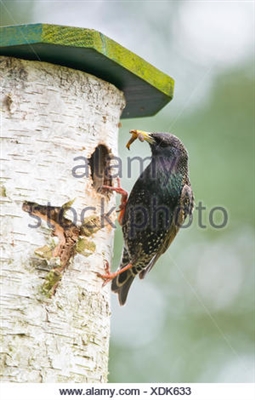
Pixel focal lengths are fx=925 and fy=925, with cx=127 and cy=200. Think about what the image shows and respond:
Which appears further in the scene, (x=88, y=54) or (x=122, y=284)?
(x=122, y=284)

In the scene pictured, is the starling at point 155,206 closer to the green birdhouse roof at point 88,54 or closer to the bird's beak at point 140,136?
the bird's beak at point 140,136

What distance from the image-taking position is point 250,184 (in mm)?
6992

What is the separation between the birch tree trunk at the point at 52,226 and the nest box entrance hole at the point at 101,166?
0.04ft

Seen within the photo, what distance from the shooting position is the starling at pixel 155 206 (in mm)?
4887

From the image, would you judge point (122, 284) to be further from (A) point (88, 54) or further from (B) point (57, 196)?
(A) point (88, 54)

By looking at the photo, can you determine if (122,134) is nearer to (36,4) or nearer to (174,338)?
(36,4)

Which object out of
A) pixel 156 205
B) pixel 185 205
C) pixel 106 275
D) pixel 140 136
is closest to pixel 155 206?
pixel 156 205

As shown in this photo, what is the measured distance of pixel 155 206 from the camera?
4.92 m

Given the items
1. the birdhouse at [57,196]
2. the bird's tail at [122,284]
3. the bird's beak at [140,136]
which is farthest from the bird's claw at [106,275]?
the bird's beak at [140,136]

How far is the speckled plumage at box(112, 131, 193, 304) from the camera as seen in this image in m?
4.89

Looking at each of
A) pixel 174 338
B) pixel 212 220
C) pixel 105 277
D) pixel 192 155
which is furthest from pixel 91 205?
pixel 174 338

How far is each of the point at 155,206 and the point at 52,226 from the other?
1036 millimetres

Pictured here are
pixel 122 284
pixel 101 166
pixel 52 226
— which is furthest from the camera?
pixel 122 284

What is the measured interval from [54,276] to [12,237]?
0.24 metres
